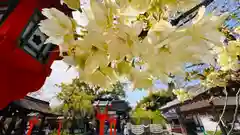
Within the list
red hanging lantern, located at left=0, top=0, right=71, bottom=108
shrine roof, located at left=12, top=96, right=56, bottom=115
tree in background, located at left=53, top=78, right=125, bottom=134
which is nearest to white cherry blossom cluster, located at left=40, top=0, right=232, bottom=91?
red hanging lantern, located at left=0, top=0, right=71, bottom=108

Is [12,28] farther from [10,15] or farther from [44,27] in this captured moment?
[44,27]

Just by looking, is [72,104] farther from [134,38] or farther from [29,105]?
[134,38]

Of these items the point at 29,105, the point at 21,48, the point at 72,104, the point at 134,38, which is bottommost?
the point at 134,38

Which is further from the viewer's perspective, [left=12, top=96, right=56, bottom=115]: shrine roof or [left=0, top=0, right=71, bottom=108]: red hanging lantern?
[left=12, top=96, right=56, bottom=115]: shrine roof

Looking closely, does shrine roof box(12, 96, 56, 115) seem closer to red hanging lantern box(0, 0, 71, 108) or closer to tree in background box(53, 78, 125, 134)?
tree in background box(53, 78, 125, 134)

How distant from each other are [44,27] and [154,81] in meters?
0.27

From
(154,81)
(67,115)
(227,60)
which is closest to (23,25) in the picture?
(154,81)

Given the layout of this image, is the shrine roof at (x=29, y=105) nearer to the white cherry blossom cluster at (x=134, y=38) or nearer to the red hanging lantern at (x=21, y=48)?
the red hanging lantern at (x=21, y=48)

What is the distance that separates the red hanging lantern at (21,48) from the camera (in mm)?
1000

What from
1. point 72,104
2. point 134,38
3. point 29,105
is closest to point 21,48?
point 134,38

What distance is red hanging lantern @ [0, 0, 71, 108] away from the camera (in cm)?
100

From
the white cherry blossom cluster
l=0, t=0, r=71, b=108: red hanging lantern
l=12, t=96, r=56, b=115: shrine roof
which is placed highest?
l=12, t=96, r=56, b=115: shrine roof

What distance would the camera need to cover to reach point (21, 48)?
1.05 meters

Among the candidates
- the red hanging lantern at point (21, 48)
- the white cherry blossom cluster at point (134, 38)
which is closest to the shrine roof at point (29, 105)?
the red hanging lantern at point (21, 48)
